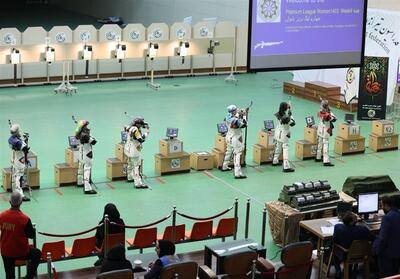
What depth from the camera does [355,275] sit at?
489 inches

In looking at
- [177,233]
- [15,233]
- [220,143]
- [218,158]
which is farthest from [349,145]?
[15,233]

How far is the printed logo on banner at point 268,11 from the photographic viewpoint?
13.9 metres

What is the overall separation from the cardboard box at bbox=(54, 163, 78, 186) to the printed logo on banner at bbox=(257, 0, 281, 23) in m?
5.72

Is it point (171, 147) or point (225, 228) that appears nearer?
point (225, 228)

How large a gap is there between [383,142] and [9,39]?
43.3ft

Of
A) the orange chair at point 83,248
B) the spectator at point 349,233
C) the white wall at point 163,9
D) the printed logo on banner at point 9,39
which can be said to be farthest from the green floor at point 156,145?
the white wall at point 163,9

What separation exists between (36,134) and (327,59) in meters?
9.44

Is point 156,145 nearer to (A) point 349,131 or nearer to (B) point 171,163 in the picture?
(B) point 171,163

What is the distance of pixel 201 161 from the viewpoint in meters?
18.7

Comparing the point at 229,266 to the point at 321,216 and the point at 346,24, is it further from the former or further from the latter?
the point at 346,24

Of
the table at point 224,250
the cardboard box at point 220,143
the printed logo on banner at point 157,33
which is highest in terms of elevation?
the printed logo on banner at point 157,33

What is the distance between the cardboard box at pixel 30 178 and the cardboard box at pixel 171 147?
3.03 meters

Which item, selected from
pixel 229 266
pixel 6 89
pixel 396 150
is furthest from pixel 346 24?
pixel 6 89

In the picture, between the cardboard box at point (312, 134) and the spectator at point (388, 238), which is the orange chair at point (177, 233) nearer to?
the spectator at point (388, 238)
